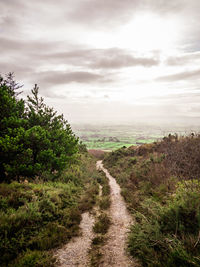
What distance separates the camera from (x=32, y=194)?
25.3 ft

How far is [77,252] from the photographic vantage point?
4770 millimetres

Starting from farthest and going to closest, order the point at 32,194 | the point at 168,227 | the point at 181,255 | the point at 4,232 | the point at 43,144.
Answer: the point at 43,144, the point at 32,194, the point at 4,232, the point at 168,227, the point at 181,255

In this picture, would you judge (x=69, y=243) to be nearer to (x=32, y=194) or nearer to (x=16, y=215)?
(x=16, y=215)

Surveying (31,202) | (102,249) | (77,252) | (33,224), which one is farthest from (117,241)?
(31,202)

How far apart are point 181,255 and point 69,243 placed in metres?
4.09

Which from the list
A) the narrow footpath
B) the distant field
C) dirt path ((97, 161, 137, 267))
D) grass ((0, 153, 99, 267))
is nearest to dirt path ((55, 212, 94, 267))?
the narrow footpath

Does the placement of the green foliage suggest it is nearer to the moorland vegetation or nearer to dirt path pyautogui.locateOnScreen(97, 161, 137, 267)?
the moorland vegetation

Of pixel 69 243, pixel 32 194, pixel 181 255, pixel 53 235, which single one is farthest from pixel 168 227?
pixel 32 194

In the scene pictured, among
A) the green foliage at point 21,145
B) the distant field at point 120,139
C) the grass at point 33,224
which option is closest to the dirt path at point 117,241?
the grass at point 33,224

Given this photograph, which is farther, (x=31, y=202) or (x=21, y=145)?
(x=21, y=145)

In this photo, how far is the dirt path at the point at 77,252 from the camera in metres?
4.30

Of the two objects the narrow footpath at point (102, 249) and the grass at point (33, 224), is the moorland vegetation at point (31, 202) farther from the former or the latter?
the narrow footpath at point (102, 249)

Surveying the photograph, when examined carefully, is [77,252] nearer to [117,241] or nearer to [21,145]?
[117,241]

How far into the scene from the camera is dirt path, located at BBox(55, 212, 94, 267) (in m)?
4.30
